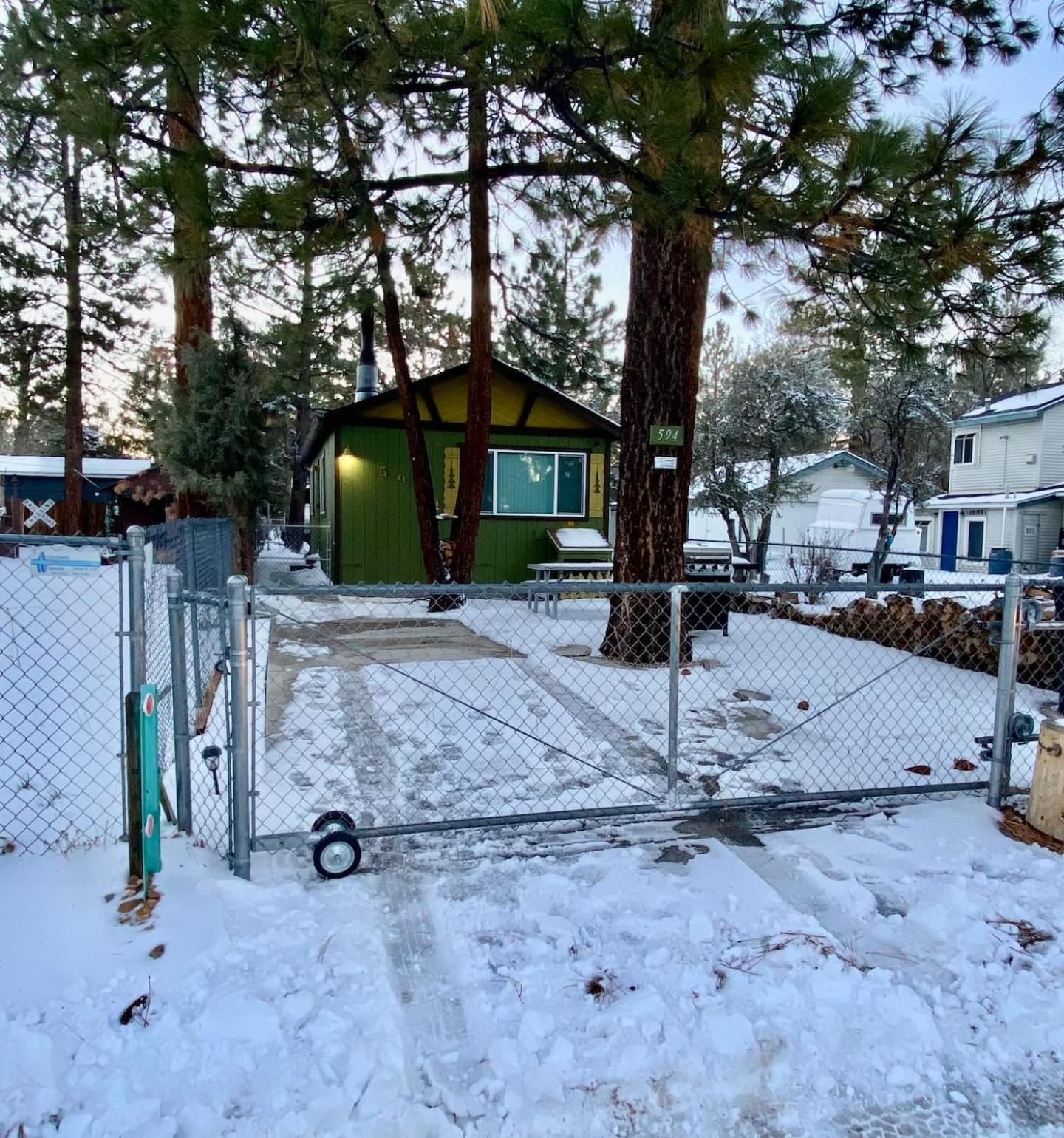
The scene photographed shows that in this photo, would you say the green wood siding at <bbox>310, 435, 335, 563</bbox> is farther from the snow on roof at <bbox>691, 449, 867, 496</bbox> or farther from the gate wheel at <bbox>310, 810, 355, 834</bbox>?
the gate wheel at <bbox>310, 810, 355, 834</bbox>

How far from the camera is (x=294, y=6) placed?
10.2ft

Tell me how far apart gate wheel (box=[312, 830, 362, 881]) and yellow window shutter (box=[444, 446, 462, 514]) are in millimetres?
9200

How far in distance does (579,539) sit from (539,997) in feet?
31.8

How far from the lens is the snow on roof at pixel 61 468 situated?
19.6 meters

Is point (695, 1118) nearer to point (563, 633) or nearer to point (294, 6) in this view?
point (294, 6)

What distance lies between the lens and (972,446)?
73.5 feet

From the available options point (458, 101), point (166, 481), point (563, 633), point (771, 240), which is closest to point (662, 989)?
point (771, 240)

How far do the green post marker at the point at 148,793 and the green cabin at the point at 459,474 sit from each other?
8.76 metres

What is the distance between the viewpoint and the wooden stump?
290cm

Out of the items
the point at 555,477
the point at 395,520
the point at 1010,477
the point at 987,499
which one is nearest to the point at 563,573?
the point at 555,477

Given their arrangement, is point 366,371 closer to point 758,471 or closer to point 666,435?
point 758,471

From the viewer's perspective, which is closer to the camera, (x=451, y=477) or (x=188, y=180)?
(x=188, y=180)

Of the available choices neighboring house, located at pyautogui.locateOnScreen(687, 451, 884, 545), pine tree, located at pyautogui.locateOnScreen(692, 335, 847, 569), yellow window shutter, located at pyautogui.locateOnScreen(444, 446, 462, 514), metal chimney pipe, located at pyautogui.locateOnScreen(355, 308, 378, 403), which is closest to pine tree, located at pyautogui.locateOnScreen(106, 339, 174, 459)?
metal chimney pipe, located at pyautogui.locateOnScreen(355, 308, 378, 403)

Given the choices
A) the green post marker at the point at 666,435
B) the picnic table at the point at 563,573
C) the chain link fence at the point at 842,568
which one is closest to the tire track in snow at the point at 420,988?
the green post marker at the point at 666,435
